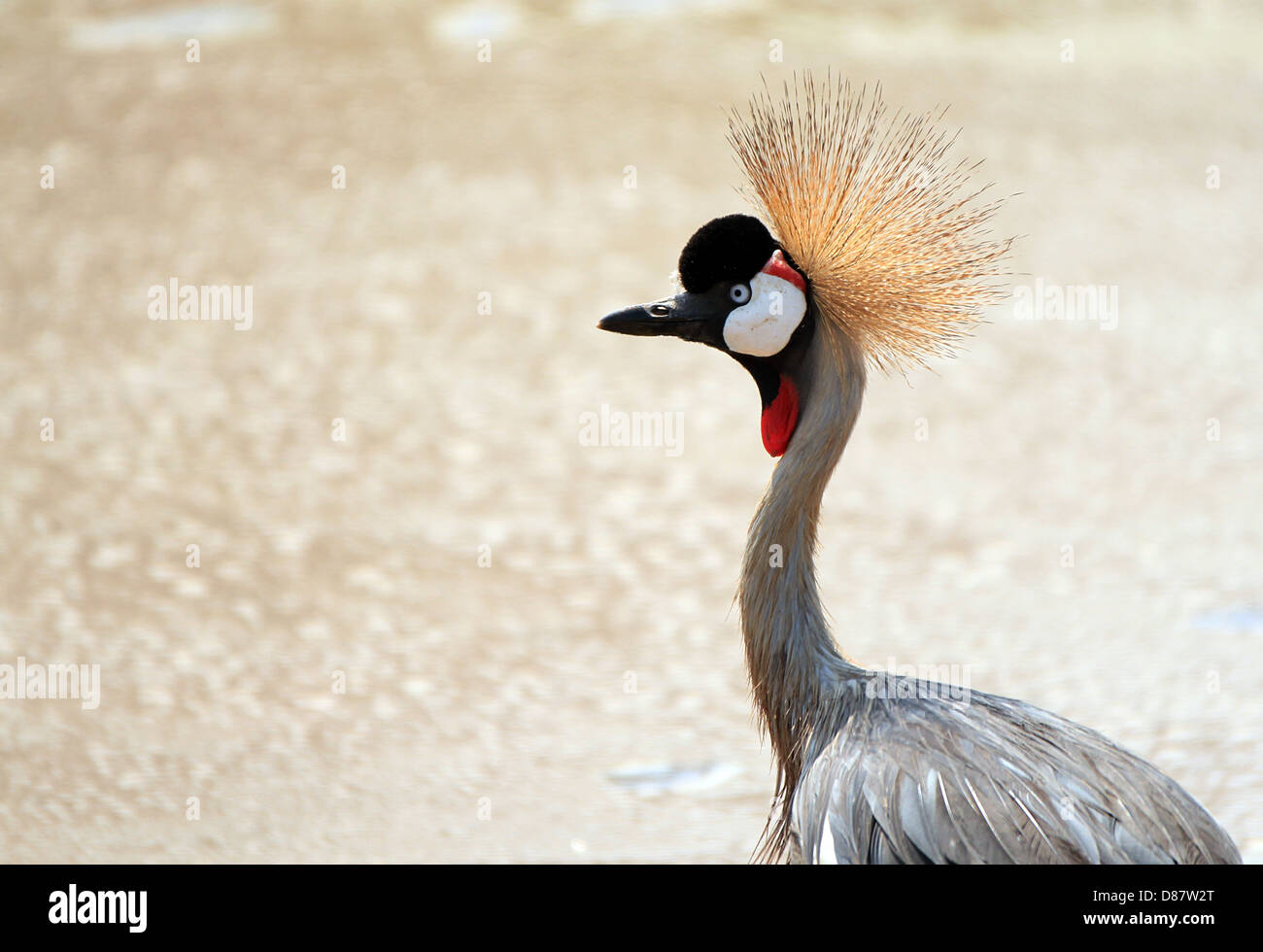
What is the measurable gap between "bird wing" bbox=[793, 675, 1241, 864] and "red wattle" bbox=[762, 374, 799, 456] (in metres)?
0.35

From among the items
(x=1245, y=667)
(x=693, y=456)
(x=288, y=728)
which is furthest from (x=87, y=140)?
(x=1245, y=667)

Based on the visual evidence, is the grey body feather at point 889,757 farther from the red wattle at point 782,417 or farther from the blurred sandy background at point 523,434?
the blurred sandy background at point 523,434

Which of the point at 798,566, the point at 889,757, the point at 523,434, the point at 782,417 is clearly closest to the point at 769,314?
the point at 782,417

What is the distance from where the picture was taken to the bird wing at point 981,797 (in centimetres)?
172

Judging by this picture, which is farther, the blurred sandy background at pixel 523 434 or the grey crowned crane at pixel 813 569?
the blurred sandy background at pixel 523 434

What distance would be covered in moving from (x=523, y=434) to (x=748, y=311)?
6.81 feet

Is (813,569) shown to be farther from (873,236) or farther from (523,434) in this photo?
(523,434)

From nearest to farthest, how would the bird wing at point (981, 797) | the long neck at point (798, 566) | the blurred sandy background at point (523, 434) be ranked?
the bird wing at point (981, 797) < the long neck at point (798, 566) < the blurred sandy background at point (523, 434)

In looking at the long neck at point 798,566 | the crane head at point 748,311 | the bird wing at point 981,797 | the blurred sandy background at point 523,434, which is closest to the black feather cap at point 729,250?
the crane head at point 748,311

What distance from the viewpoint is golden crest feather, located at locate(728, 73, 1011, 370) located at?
6.71 ft

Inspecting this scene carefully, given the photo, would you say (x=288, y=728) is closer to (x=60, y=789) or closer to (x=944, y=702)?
(x=60, y=789)

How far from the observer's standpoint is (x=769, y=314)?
79.8 inches

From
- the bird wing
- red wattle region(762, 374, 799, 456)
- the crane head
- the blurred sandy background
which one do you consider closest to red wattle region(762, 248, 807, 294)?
the crane head

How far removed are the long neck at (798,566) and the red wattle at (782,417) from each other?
23 millimetres
